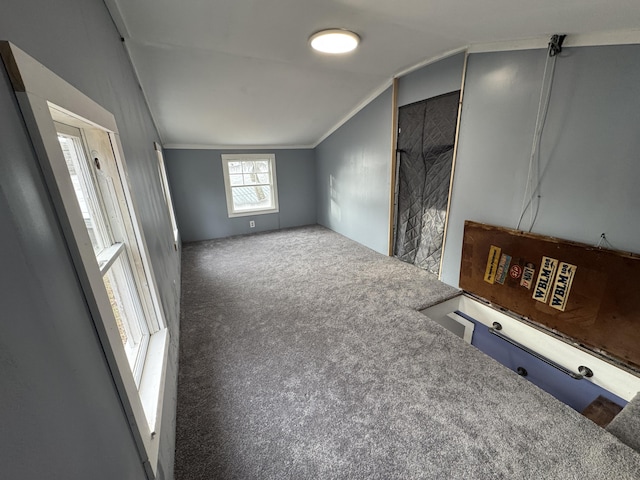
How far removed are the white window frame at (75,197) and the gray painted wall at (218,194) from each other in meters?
3.95

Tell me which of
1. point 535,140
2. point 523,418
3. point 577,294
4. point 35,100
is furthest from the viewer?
point 535,140

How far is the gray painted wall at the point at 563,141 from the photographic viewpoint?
161cm

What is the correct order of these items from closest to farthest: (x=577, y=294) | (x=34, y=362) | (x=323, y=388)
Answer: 1. (x=34, y=362)
2. (x=323, y=388)
3. (x=577, y=294)

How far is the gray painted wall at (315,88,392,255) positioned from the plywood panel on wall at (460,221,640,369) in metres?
1.50

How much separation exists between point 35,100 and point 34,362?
520mm

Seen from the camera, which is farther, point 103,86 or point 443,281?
point 443,281

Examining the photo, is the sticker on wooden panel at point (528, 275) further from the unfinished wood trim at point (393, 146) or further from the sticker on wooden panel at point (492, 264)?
the unfinished wood trim at point (393, 146)

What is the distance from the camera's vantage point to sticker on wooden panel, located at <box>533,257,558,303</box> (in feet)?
6.51

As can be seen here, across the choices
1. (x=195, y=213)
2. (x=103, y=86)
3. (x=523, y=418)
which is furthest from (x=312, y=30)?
(x=195, y=213)

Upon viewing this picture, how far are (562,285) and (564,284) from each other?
16 mm

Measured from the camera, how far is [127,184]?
117cm

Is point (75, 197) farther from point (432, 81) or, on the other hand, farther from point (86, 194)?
point (432, 81)

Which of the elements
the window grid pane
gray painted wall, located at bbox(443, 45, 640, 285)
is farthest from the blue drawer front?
the window grid pane

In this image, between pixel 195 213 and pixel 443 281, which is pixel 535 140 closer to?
pixel 443 281
